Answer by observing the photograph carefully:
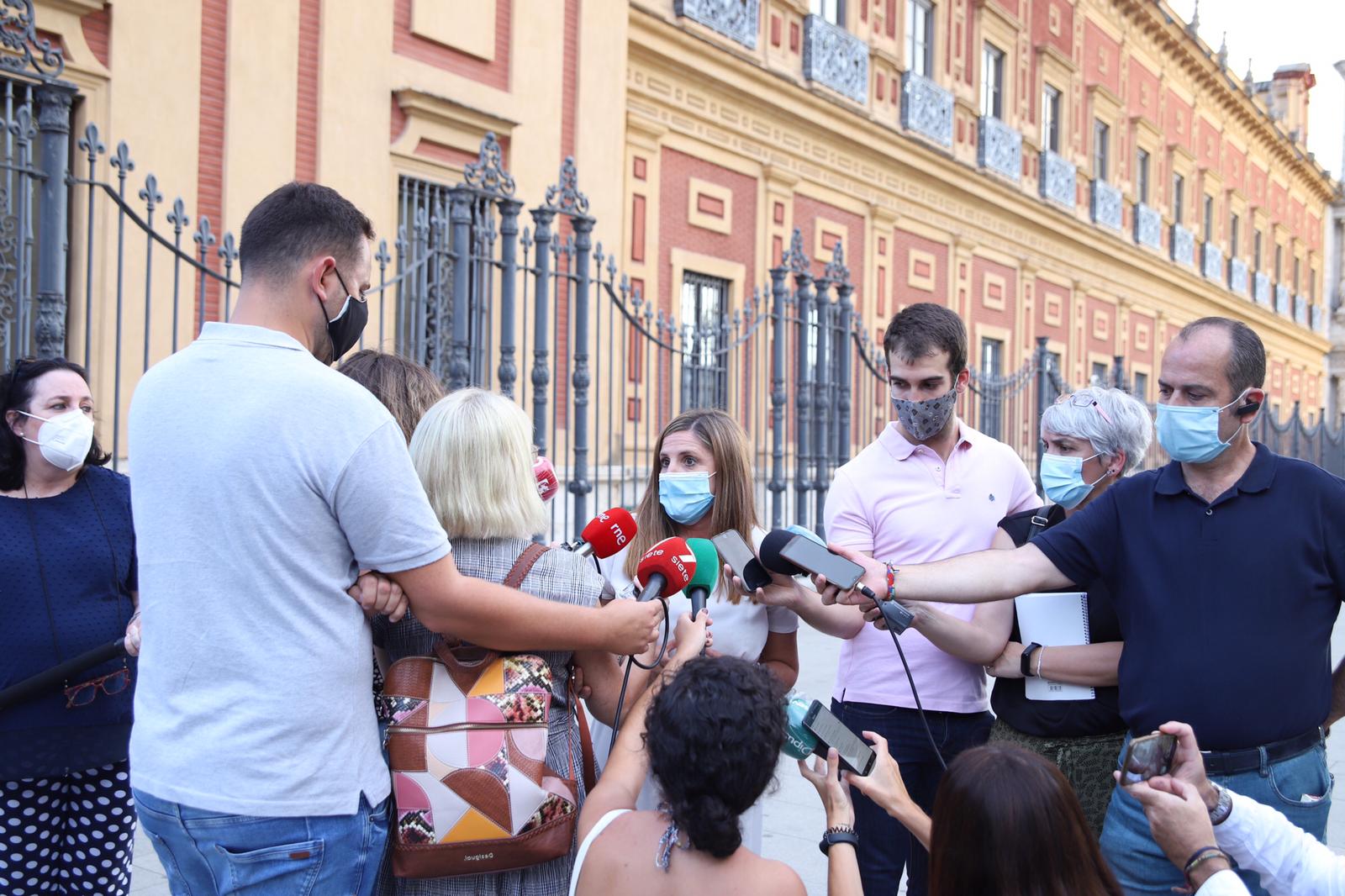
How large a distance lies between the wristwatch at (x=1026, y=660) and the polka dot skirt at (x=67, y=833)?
2.33m

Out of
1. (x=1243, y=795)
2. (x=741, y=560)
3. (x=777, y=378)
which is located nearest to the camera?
(x=1243, y=795)

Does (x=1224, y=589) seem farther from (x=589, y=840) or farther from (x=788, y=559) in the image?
(x=589, y=840)

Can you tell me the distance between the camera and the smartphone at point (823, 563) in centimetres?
256

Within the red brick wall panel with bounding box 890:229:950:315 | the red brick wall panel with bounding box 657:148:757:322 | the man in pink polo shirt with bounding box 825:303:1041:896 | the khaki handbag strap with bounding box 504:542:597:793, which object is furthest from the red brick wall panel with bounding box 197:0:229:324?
the red brick wall panel with bounding box 890:229:950:315

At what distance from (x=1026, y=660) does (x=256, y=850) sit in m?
1.83

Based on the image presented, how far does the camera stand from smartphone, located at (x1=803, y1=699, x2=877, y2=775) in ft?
6.89

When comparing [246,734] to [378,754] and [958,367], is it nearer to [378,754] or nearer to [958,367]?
[378,754]

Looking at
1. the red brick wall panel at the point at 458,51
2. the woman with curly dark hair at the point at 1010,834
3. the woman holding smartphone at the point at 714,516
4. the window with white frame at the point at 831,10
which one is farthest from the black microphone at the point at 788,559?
the window with white frame at the point at 831,10

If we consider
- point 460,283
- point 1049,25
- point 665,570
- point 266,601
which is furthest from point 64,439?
point 1049,25

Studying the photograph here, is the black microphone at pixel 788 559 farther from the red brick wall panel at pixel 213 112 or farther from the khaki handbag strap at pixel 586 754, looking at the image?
the red brick wall panel at pixel 213 112

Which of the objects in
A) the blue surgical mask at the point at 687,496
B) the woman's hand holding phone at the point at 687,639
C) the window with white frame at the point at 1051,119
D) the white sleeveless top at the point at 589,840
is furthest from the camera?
the window with white frame at the point at 1051,119

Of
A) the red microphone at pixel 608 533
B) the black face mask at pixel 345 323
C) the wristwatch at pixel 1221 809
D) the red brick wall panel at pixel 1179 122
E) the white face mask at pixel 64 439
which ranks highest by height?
the red brick wall panel at pixel 1179 122

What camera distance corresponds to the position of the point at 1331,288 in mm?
38812

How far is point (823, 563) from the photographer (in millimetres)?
2576
